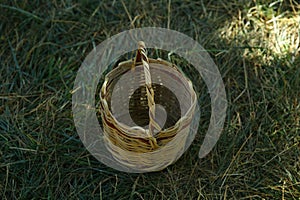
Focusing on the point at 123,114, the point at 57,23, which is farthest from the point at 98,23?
the point at 123,114

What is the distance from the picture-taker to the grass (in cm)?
132

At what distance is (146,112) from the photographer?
1.47 m

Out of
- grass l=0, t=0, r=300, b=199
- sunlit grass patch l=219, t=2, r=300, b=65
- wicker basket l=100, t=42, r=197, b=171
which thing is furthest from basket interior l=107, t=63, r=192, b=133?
sunlit grass patch l=219, t=2, r=300, b=65

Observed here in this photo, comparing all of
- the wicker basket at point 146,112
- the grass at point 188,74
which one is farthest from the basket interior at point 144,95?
the grass at point 188,74

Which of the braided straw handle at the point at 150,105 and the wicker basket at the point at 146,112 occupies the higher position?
the braided straw handle at the point at 150,105

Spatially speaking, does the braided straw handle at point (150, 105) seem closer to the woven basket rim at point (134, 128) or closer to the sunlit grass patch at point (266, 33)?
the woven basket rim at point (134, 128)

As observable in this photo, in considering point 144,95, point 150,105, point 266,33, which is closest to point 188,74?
point 144,95

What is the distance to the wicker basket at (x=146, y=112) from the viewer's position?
1.17 metres

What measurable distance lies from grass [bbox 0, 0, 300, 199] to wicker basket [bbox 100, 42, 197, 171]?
0.09 m

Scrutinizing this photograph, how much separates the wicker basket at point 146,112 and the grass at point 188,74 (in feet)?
0.30

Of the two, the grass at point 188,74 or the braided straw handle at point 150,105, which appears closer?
the braided straw handle at point 150,105

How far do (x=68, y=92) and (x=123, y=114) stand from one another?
0.19 metres

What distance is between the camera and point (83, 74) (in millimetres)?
1546

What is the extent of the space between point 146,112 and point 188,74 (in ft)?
0.64
